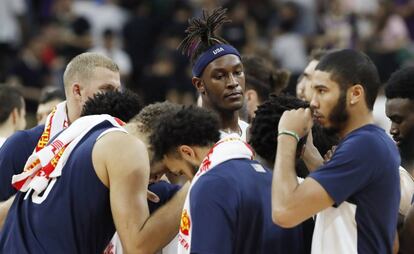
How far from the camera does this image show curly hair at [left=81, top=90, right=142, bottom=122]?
18.2ft

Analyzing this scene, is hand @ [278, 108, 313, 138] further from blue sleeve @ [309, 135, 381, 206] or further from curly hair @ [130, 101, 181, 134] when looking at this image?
curly hair @ [130, 101, 181, 134]

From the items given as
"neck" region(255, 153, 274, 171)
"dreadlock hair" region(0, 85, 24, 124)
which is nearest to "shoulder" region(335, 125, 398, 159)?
"neck" region(255, 153, 274, 171)

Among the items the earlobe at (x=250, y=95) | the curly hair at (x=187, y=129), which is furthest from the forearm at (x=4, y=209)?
the earlobe at (x=250, y=95)

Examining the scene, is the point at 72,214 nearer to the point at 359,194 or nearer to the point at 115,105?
the point at 115,105

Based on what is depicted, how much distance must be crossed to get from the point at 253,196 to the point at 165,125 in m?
0.64

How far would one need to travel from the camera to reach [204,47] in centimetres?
660

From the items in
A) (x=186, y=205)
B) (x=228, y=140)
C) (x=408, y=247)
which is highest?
(x=228, y=140)

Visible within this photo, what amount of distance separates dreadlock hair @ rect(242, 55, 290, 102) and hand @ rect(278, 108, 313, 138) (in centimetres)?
313

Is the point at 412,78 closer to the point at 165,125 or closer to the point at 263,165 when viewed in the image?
the point at 263,165

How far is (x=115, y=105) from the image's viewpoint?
561cm

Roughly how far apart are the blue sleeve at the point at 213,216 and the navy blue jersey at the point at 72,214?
82 cm

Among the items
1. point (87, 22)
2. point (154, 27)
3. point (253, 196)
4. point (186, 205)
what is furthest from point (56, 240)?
point (154, 27)

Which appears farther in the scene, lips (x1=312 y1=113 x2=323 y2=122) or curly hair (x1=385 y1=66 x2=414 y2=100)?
curly hair (x1=385 y1=66 x2=414 y2=100)

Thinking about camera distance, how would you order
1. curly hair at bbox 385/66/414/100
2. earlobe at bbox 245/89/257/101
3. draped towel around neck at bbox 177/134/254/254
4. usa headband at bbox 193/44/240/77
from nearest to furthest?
draped towel around neck at bbox 177/134/254/254
curly hair at bbox 385/66/414/100
usa headband at bbox 193/44/240/77
earlobe at bbox 245/89/257/101
